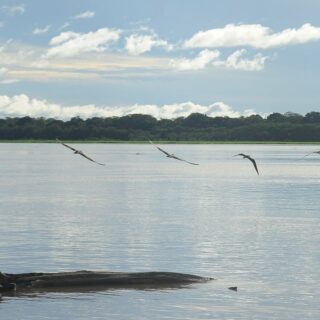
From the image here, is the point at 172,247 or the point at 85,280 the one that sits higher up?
the point at 85,280

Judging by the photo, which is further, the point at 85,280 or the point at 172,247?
the point at 172,247

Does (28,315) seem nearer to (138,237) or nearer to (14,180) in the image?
(138,237)

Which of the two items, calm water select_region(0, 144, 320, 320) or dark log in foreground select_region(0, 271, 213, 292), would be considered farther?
dark log in foreground select_region(0, 271, 213, 292)

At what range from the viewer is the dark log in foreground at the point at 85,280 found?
23828 millimetres

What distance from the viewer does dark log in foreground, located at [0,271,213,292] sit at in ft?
78.2

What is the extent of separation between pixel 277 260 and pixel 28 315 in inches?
446

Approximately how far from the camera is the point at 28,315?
21.8 metres

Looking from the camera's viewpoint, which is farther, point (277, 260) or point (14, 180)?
point (14, 180)

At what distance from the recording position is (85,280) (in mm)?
24047

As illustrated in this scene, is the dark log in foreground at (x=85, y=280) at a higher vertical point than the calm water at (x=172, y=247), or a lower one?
higher

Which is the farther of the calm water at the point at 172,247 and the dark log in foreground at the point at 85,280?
the dark log in foreground at the point at 85,280

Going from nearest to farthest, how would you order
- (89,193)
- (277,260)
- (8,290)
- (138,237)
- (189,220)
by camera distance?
(8,290) → (277,260) → (138,237) → (189,220) → (89,193)

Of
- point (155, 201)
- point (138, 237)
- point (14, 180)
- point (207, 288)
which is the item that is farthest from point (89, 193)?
point (207, 288)

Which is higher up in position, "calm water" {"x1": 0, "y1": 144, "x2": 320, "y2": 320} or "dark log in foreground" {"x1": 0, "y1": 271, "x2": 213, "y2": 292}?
"dark log in foreground" {"x1": 0, "y1": 271, "x2": 213, "y2": 292}
